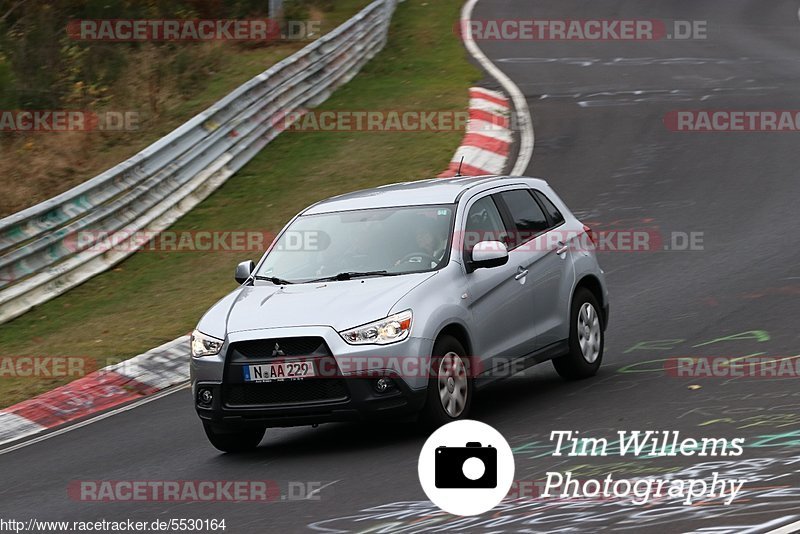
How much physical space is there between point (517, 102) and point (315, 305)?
13.9 meters

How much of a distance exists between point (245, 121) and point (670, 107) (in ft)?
22.8

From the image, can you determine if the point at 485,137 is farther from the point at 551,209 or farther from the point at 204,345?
the point at 204,345

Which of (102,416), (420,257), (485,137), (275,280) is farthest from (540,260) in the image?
(485,137)

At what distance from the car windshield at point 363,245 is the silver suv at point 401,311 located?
13 mm

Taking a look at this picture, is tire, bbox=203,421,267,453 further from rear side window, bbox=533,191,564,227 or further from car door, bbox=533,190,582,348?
rear side window, bbox=533,191,564,227

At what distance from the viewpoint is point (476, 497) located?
7.14m

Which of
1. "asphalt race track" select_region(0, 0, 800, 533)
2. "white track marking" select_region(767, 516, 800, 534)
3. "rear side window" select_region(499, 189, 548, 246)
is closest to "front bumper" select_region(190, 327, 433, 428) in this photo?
"asphalt race track" select_region(0, 0, 800, 533)

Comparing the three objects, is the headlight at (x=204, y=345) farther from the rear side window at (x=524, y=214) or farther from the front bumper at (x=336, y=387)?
the rear side window at (x=524, y=214)

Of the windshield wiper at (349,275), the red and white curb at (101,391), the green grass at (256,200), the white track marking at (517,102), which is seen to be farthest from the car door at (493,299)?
the white track marking at (517,102)

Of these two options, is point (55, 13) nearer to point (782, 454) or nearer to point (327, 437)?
point (327, 437)

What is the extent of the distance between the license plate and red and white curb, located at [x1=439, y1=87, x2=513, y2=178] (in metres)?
8.38

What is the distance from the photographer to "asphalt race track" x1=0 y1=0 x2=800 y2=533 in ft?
22.9

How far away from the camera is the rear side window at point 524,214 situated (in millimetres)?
10102

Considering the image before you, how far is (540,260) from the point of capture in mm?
9984
